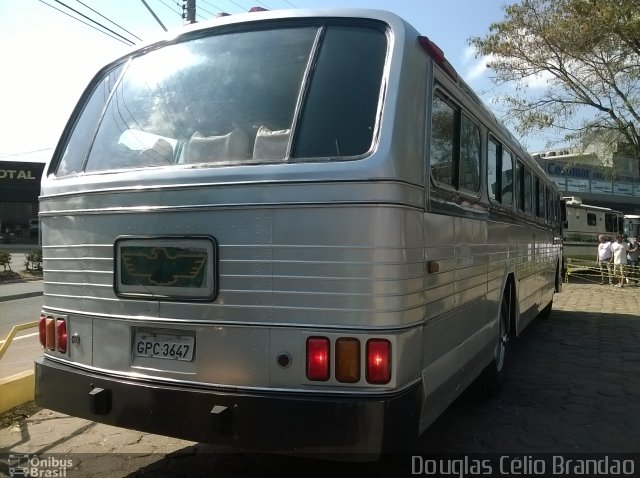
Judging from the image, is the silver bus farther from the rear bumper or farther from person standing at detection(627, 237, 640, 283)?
person standing at detection(627, 237, 640, 283)

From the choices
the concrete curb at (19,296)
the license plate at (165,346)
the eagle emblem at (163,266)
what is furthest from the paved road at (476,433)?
the concrete curb at (19,296)

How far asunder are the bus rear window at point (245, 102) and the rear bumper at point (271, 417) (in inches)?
46.8

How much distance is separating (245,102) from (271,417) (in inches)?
66.9

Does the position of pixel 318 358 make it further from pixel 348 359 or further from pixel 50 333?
pixel 50 333

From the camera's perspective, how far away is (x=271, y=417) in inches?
107

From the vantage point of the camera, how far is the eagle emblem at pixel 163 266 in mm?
2982

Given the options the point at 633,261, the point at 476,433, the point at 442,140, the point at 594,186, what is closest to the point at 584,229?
the point at 633,261

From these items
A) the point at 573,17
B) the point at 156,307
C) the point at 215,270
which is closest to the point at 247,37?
the point at 215,270

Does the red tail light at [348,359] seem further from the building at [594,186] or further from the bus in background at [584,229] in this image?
the building at [594,186]

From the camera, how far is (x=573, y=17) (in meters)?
16.6

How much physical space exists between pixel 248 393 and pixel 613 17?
16.2m

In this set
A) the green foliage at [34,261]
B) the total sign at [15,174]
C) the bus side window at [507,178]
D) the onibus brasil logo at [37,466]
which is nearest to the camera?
the onibus brasil logo at [37,466]

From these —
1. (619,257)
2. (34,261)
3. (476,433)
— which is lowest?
(476,433)

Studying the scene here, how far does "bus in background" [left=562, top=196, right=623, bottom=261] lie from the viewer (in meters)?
23.6
